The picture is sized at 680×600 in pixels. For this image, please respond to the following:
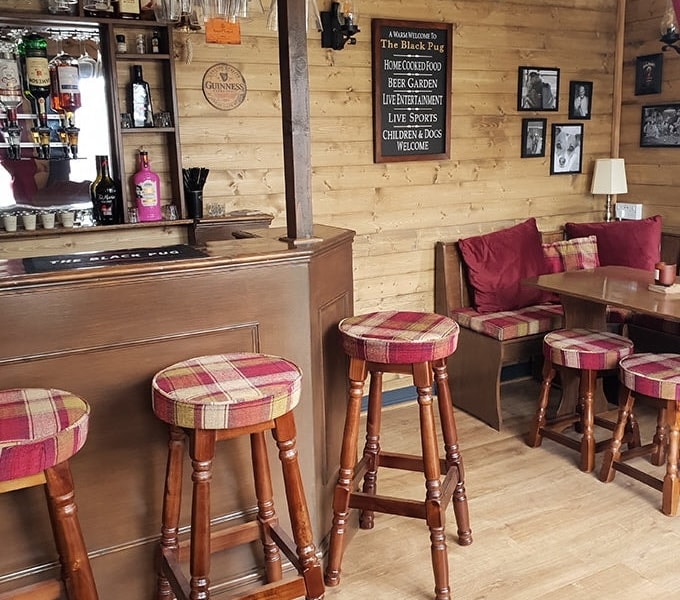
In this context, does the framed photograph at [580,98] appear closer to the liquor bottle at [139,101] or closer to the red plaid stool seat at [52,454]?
the liquor bottle at [139,101]

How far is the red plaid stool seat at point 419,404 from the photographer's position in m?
2.18

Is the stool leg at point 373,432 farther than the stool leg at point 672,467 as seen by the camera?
No

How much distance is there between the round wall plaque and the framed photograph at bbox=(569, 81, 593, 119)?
2.22m

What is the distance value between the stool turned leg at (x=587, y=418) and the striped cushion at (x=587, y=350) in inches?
2.4

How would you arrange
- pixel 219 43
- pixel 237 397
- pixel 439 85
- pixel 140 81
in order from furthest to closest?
pixel 439 85 → pixel 219 43 → pixel 140 81 → pixel 237 397

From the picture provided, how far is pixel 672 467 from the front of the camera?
2.80 meters

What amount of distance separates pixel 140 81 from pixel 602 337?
2.40 m

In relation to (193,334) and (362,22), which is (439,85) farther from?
(193,334)

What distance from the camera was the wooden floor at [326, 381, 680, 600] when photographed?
237 centimetres

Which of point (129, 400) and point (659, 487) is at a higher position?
point (129, 400)

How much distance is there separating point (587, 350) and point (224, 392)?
194 centimetres

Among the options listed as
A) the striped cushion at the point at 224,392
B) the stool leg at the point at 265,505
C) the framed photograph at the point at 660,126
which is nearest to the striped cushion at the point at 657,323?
the framed photograph at the point at 660,126

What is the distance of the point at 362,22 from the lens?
3.68m

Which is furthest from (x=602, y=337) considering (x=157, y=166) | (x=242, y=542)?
(x=157, y=166)
